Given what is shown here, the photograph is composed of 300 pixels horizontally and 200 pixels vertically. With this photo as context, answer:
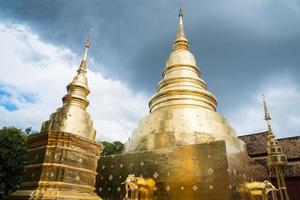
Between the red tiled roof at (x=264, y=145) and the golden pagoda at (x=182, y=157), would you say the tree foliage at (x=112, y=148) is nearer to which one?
the red tiled roof at (x=264, y=145)

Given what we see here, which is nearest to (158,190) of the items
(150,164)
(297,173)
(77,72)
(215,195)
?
(150,164)

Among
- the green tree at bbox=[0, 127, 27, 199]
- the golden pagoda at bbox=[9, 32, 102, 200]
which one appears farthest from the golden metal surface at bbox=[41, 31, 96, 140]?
the green tree at bbox=[0, 127, 27, 199]

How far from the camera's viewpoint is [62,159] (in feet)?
19.8

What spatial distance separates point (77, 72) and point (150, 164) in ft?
14.9

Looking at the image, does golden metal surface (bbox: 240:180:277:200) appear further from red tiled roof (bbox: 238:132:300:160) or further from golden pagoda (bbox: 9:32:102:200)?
red tiled roof (bbox: 238:132:300:160)

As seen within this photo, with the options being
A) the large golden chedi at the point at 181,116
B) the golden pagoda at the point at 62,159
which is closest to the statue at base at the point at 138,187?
the golden pagoda at the point at 62,159

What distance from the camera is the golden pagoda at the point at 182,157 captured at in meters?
5.80

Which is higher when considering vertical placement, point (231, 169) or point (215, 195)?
point (231, 169)

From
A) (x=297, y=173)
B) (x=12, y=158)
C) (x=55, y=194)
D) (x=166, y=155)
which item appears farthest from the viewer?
(x=12, y=158)

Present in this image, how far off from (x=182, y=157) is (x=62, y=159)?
2961 millimetres

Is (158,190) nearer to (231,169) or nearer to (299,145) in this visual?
(231,169)

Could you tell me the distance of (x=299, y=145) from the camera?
16.1 meters

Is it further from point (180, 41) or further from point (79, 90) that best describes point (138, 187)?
point (180, 41)

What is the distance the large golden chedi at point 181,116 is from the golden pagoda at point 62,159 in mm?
1684
